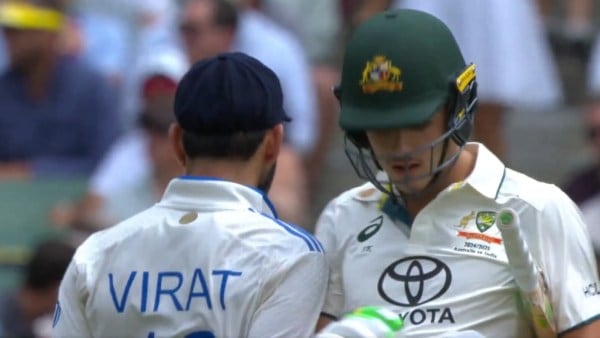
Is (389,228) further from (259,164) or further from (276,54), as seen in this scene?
(276,54)

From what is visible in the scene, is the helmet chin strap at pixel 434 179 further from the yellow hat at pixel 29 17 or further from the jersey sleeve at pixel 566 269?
the yellow hat at pixel 29 17

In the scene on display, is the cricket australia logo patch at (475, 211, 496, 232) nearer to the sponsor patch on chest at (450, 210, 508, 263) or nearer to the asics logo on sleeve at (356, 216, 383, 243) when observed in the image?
the sponsor patch on chest at (450, 210, 508, 263)

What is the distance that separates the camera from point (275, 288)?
15.8 feet

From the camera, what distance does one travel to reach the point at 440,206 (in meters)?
4.88

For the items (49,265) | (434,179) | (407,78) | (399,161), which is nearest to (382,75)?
(407,78)

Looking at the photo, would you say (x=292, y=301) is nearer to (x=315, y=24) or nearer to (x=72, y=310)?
(x=72, y=310)

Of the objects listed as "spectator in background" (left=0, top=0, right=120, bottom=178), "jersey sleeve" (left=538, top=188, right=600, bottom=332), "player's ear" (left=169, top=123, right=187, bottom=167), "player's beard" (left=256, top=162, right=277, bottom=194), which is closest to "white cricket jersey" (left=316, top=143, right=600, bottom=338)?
"jersey sleeve" (left=538, top=188, right=600, bottom=332)

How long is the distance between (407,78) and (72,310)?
1164mm

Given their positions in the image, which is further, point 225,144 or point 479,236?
point 225,144

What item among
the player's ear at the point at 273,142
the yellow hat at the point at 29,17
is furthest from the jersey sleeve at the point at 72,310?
the yellow hat at the point at 29,17

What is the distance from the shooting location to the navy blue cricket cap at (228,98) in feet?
16.2

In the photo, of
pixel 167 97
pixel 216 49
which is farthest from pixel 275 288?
pixel 216 49

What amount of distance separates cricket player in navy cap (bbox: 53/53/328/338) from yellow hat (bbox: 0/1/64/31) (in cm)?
532

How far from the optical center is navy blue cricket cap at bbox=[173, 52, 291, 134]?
194 inches
